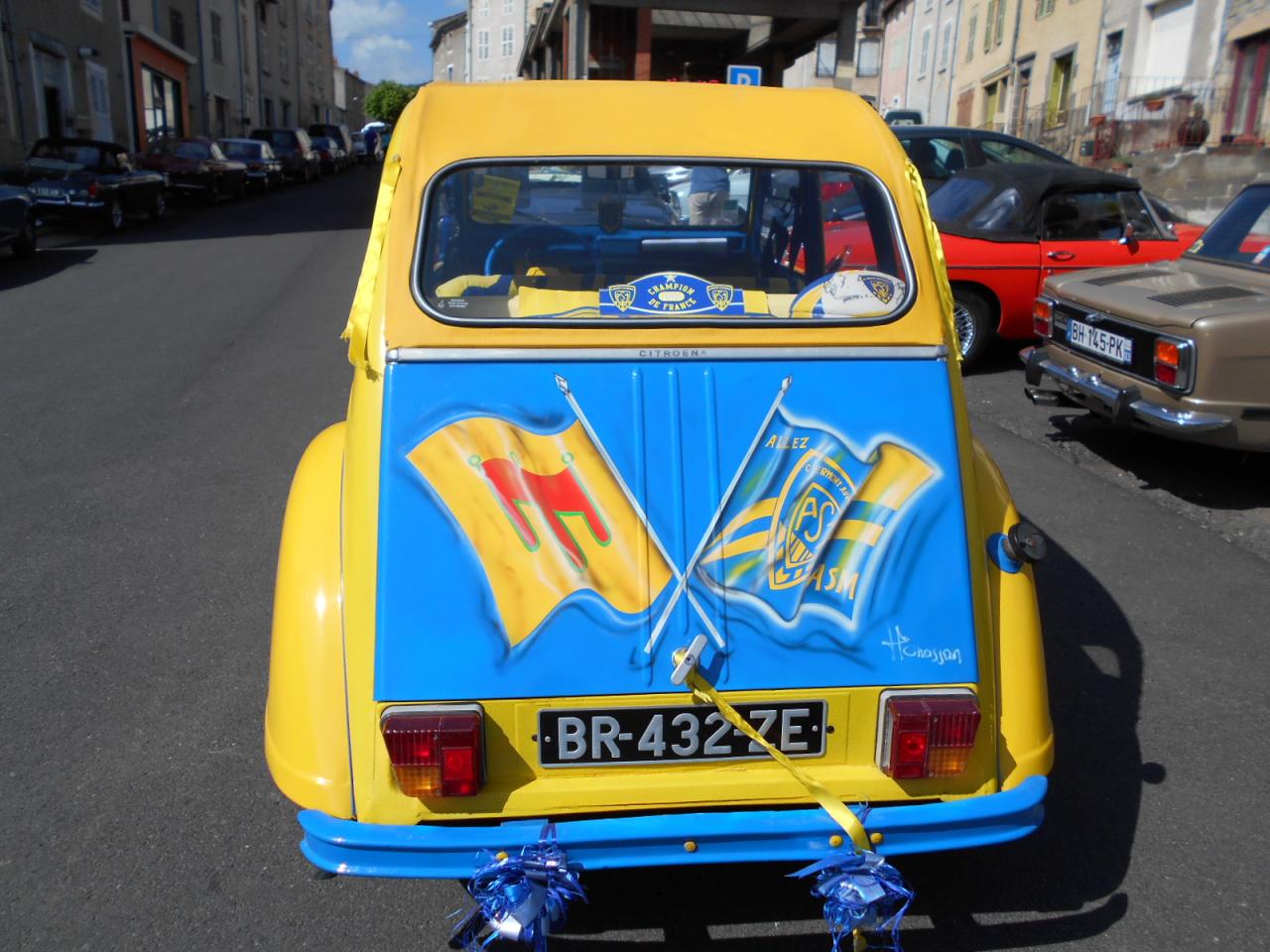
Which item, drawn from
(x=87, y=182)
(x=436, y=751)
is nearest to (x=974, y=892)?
(x=436, y=751)

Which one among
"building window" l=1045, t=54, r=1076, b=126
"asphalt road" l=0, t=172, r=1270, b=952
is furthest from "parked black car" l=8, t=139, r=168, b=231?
"building window" l=1045, t=54, r=1076, b=126

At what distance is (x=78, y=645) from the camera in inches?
156

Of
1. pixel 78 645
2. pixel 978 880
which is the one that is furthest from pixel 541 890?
pixel 78 645

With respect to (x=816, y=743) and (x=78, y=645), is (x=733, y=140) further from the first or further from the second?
(x=78, y=645)

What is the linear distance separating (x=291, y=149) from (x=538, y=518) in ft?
108

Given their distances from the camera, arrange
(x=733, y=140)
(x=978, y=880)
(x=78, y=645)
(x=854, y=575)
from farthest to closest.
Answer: (x=78, y=645)
(x=733, y=140)
(x=978, y=880)
(x=854, y=575)

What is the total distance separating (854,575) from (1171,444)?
544cm

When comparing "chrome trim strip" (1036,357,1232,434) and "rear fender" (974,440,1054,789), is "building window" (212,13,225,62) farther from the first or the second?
Result: "rear fender" (974,440,1054,789)

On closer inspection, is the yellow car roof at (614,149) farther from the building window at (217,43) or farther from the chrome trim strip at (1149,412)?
the building window at (217,43)

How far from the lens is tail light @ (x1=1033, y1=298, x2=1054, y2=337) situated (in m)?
6.95

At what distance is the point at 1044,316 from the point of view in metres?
7.04

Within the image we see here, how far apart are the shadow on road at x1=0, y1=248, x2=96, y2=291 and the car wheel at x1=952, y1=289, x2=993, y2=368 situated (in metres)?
9.90

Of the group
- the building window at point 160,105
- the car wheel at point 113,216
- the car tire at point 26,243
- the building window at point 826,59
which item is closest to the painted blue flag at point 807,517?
the car tire at point 26,243

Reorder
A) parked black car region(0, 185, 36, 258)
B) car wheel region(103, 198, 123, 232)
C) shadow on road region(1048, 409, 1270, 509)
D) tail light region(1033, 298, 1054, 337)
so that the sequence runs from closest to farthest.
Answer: shadow on road region(1048, 409, 1270, 509)
tail light region(1033, 298, 1054, 337)
parked black car region(0, 185, 36, 258)
car wheel region(103, 198, 123, 232)
